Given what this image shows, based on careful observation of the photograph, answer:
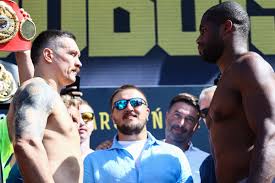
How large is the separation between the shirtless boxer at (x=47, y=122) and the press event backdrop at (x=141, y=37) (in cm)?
140

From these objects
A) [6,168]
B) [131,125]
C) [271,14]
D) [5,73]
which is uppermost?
[271,14]

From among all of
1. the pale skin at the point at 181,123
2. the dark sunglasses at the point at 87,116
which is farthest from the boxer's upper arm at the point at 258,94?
the dark sunglasses at the point at 87,116

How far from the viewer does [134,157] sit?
10.2ft

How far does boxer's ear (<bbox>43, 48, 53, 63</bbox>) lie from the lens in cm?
278

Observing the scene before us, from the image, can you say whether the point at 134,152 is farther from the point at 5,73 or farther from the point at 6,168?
the point at 5,73

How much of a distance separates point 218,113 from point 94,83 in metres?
1.94

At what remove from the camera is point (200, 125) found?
423 centimetres

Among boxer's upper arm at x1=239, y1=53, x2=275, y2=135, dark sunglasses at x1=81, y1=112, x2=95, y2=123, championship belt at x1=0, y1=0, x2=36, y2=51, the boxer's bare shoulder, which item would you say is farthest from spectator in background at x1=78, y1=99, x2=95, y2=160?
boxer's upper arm at x1=239, y1=53, x2=275, y2=135

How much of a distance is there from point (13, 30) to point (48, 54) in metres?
0.47

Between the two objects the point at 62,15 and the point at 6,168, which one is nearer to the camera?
the point at 6,168

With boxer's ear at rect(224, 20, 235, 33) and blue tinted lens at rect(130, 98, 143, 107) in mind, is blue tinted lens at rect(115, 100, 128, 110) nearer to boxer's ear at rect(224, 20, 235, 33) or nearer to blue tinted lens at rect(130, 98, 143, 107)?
blue tinted lens at rect(130, 98, 143, 107)

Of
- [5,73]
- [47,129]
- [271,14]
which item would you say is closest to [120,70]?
[5,73]

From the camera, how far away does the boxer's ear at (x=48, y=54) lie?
2.78 metres

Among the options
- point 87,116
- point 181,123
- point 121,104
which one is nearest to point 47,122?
point 121,104
